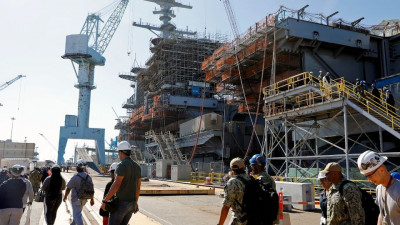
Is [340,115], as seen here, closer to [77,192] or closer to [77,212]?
[77,192]

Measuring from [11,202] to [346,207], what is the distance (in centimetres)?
555

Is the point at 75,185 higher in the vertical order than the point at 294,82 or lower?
lower

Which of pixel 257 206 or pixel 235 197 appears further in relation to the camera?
pixel 235 197

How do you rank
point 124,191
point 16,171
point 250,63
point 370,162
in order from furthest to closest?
point 250,63
point 16,171
point 124,191
point 370,162

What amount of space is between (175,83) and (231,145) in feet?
65.2

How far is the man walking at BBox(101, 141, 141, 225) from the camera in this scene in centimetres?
543

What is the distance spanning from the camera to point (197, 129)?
40.8 meters

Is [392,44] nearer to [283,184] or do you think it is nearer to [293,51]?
[293,51]

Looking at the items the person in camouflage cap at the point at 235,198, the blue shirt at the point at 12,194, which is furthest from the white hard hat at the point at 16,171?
the person in camouflage cap at the point at 235,198

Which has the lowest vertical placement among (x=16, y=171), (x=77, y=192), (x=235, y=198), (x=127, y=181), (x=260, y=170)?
(x=77, y=192)

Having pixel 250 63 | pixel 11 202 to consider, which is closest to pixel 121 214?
pixel 11 202

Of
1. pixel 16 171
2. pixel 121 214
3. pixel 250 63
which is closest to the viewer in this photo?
pixel 121 214

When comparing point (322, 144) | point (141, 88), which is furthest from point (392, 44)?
point (141, 88)

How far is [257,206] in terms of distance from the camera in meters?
4.38
